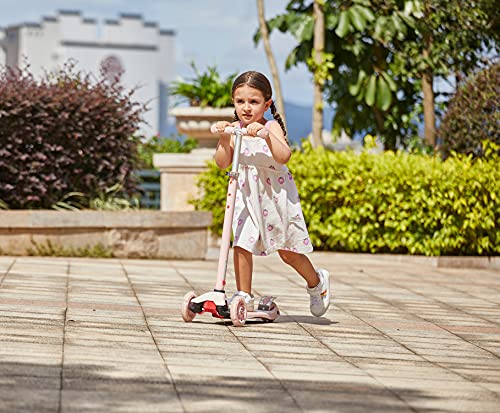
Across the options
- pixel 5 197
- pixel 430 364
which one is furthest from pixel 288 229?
pixel 5 197

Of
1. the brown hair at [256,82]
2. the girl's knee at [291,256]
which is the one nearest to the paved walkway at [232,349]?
the girl's knee at [291,256]

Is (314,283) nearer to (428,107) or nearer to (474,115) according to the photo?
(474,115)

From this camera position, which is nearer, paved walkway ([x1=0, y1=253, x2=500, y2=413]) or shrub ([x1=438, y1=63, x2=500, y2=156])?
paved walkway ([x1=0, y1=253, x2=500, y2=413])

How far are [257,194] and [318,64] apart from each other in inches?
368

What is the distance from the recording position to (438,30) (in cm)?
1505

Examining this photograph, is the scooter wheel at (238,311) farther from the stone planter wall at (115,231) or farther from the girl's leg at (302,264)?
the stone planter wall at (115,231)

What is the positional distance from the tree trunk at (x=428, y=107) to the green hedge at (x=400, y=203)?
3.42 meters

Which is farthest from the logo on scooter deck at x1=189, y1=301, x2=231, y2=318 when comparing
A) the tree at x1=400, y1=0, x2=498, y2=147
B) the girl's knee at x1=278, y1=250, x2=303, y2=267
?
the tree at x1=400, y1=0, x2=498, y2=147

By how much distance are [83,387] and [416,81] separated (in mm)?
12653

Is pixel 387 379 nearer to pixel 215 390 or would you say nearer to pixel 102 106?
pixel 215 390

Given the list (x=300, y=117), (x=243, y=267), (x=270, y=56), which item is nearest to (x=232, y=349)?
(x=243, y=267)

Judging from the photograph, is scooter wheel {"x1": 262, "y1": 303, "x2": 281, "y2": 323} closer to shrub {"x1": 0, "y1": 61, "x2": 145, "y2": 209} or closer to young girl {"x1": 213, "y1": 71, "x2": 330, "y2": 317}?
young girl {"x1": 213, "y1": 71, "x2": 330, "y2": 317}

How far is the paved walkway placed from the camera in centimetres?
389

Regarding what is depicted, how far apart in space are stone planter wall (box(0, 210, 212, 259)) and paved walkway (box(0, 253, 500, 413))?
3.44ft
